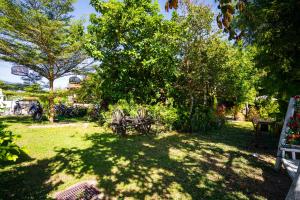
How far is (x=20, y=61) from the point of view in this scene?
1405 cm

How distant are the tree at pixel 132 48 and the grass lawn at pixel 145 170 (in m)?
6.45

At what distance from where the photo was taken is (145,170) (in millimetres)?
5703

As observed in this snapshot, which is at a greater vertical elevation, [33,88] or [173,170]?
[33,88]

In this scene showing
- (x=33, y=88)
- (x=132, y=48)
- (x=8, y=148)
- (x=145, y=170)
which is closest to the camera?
(x=8, y=148)

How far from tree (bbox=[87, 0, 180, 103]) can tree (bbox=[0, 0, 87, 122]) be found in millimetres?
1668

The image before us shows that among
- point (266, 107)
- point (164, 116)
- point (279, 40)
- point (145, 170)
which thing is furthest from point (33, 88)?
point (266, 107)

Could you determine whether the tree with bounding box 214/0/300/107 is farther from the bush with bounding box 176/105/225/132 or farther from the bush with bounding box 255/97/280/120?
the bush with bounding box 255/97/280/120

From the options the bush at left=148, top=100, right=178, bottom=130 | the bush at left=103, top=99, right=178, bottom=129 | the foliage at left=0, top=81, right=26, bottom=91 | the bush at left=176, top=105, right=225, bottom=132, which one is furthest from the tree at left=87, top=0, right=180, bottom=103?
the foliage at left=0, top=81, right=26, bottom=91

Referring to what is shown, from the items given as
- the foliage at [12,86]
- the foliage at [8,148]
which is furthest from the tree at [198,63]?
the foliage at [12,86]

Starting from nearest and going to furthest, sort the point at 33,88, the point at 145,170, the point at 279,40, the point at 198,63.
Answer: the point at 145,170 → the point at 279,40 → the point at 198,63 → the point at 33,88

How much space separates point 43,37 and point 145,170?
12.0 metres

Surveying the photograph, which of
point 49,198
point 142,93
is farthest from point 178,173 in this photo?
point 142,93

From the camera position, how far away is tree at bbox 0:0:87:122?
12.5 meters

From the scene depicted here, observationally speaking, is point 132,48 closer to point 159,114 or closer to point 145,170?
point 159,114
